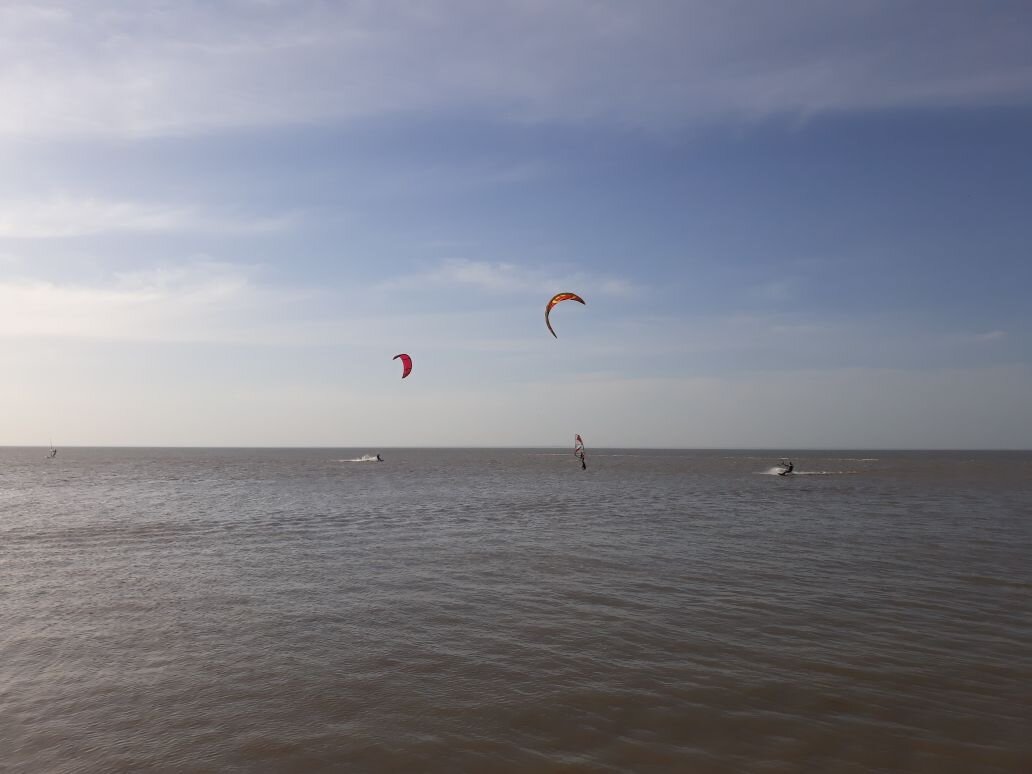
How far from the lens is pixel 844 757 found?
590 cm

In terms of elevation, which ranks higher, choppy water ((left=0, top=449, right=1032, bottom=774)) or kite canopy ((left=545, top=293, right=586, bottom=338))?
kite canopy ((left=545, top=293, right=586, bottom=338))

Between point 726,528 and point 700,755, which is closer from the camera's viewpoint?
point 700,755

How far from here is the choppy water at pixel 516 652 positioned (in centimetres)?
613

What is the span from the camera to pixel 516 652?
8.76m

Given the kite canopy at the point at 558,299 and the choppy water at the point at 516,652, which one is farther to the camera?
the kite canopy at the point at 558,299

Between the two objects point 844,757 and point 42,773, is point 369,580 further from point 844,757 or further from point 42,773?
point 844,757

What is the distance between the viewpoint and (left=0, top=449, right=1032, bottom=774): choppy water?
6133 mm

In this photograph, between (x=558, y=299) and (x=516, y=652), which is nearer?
(x=516, y=652)

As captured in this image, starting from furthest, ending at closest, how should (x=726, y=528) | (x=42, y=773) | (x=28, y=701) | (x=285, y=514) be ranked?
(x=285, y=514), (x=726, y=528), (x=28, y=701), (x=42, y=773)

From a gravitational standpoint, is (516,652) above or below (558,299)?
below

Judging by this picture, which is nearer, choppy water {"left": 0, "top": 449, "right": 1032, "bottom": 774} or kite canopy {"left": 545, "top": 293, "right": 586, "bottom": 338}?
choppy water {"left": 0, "top": 449, "right": 1032, "bottom": 774}

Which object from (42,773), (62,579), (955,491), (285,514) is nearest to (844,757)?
(42,773)

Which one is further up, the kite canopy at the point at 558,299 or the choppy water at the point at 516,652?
the kite canopy at the point at 558,299

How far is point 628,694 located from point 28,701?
674 cm
